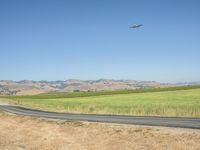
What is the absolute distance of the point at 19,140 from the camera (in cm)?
2841

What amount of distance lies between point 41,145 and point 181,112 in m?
21.7

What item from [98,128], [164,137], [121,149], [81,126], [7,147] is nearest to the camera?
[121,149]

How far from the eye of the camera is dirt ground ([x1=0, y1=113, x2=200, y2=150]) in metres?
21.7

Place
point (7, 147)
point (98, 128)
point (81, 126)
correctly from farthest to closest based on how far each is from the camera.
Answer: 1. point (81, 126)
2. point (98, 128)
3. point (7, 147)

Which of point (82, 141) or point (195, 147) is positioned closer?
point (195, 147)

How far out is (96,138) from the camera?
2600cm

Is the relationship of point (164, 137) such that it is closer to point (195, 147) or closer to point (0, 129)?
point (195, 147)

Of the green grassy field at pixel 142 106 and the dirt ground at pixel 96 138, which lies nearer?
the dirt ground at pixel 96 138

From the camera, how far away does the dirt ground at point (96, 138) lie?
71.1 feet

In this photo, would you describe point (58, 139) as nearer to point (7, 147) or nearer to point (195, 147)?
point (7, 147)

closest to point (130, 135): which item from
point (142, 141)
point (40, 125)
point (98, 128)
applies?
point (142, 141)

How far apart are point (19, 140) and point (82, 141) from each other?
248 inches

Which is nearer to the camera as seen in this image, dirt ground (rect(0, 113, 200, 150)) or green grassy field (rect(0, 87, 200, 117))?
dirt ground (rect(0, 113, 200, 150))

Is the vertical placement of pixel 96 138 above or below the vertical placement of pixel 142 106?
below
